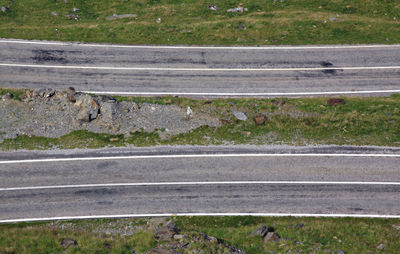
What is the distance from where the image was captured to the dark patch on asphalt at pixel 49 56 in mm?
36125

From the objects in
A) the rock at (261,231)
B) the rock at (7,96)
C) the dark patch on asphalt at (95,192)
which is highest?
the rock at (7,96)

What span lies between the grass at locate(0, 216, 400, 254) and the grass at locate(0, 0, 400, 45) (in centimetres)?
2023

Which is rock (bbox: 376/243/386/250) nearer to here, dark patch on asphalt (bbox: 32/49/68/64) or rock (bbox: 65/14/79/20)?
dark patch on asphalt (bbox: 32/49/68/64)

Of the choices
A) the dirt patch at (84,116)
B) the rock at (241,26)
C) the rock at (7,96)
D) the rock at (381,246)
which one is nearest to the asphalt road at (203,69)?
the rock at (7,96)

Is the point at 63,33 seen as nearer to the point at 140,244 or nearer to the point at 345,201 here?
the point at 140,244

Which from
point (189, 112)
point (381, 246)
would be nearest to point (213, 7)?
point (189, 112)

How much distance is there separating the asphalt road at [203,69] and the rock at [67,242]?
14809 mm

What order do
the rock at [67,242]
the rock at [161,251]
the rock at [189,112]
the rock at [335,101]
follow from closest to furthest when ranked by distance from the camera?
the rock at [161,251]
the rock at [67,242]
the rock at [189,112]
the rock at [335,101]

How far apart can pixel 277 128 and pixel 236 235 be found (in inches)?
392

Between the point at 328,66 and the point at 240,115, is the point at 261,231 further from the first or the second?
the point at 328,66

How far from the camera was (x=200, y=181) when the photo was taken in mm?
25938

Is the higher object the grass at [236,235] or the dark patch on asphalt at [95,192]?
the dark patch on asphalt at [95,192]

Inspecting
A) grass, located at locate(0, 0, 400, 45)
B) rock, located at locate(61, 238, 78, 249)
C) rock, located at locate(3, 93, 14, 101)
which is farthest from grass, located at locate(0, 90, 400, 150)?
grass, located at locate(0, 0, 400, 45)

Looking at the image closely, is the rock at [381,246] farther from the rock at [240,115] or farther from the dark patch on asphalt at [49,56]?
the dark patch on asphalt at [49,56]
